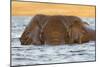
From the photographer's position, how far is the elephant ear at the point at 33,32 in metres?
2.67

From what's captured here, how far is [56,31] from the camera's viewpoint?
2840 millimetres

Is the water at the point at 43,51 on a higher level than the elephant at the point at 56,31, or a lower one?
lower

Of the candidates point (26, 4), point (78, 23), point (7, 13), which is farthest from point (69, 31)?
point (7, 13)

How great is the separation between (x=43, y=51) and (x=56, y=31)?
12.9 inches

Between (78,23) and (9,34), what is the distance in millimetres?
998

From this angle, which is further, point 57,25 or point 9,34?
point 57,25

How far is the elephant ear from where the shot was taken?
8.76 ft

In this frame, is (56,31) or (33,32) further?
(56,31)

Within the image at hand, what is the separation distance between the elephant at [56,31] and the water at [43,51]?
0.20 ft

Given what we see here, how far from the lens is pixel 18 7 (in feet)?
8.67

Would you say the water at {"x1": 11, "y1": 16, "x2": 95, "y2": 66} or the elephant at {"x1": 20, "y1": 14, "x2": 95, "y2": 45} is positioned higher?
the elephant at {"x1": 20, "y1": 14, "x2": 95, "y2": 45}

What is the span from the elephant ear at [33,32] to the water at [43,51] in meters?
0.05

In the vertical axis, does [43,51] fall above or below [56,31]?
below
